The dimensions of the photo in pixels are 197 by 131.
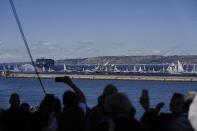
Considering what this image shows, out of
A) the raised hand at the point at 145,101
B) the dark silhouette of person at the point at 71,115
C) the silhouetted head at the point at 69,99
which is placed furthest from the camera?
the silhouetted head at the point at 69,99

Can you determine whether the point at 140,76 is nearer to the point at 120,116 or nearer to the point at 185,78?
the point at 185,78

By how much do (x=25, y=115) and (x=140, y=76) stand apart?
131 m

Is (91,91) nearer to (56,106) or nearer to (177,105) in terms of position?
(56,106)

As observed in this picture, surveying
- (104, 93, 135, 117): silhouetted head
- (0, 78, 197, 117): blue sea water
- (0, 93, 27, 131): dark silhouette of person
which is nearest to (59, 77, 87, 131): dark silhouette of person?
(0, 93, 27, 131): dark silhouette of person

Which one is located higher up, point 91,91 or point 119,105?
point 119,105

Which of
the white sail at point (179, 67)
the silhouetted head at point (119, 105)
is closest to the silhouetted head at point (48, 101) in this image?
the silhouetted head at point (119, 105)

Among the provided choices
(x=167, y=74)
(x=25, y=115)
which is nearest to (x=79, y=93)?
(x=25, y=115)

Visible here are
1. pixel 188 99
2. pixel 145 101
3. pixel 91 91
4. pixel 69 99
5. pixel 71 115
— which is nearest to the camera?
pixel 188 99

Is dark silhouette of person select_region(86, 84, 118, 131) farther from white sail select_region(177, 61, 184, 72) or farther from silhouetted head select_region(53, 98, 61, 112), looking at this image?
white sail select_region(177, 61, 184, 72)

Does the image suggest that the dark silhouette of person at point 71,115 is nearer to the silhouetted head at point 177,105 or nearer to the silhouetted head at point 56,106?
the silhouetted head at point 56,106

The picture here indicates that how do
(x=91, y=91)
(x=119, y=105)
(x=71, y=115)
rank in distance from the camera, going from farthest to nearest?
(x=91, y=91) < (x=71, y=115) < (x=119, y=105)

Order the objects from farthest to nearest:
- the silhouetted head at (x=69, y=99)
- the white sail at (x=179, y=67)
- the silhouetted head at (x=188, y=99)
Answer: the white sail at (x=179, y=67), the silhouetted head at (x=69, y=99), the silhouetted head at (x=188, y=99)

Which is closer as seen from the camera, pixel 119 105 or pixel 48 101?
Answer: pixel 119 105

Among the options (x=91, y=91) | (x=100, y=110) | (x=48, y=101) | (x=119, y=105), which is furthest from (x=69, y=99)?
(x=91, y=91)
